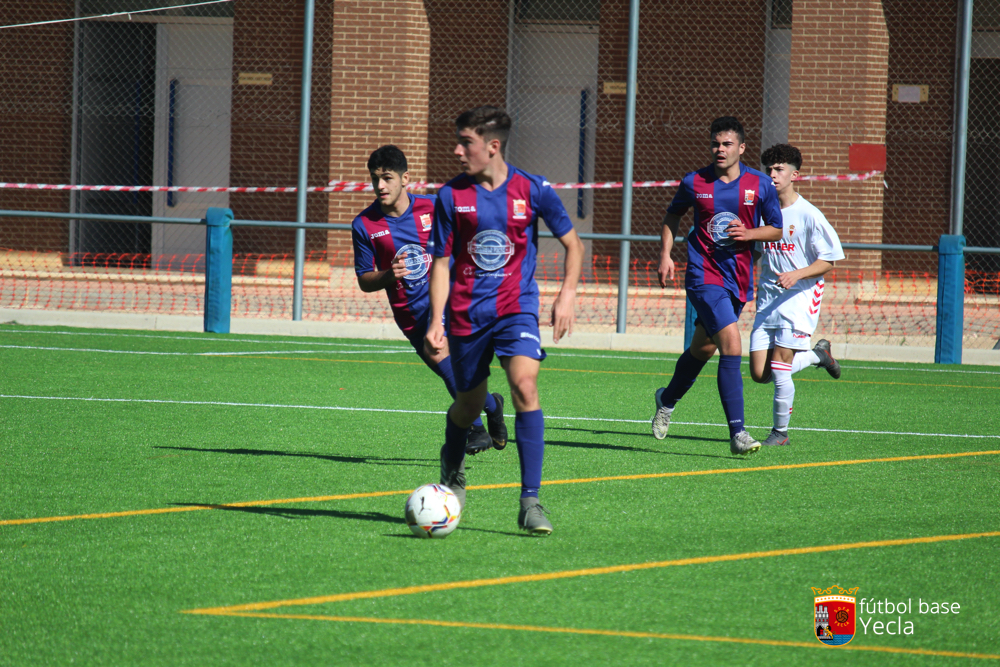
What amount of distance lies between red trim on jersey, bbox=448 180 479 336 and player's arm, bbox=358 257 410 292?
1414 millimetres

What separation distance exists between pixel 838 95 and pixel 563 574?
1378cm

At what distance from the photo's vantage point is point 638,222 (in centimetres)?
1903

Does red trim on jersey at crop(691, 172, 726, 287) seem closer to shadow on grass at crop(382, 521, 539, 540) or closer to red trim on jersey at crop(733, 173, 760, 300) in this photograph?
red trim on jersey at crop(733, 173, 760, 300)

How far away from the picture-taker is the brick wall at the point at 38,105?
777 inches

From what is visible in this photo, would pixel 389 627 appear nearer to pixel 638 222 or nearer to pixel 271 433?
pixel 271 433

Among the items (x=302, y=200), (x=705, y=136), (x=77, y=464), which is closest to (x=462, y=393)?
(x=77, y=464)

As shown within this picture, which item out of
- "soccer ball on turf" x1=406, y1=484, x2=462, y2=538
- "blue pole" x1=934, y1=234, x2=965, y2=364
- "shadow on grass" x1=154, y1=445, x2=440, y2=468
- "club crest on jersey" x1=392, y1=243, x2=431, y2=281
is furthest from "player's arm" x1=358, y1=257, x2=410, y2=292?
"blue pole" x1=934, y1=234, x2=965, y2=364

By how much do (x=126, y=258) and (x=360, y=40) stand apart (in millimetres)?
5328

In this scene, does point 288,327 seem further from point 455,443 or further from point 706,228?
point 455,443

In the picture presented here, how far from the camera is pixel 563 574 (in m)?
4.54

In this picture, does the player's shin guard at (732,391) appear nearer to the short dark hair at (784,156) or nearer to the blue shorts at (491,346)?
the short dark hair at (784,156)

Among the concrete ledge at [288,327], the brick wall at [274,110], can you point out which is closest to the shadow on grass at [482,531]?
the concrete ledge at [288,327]

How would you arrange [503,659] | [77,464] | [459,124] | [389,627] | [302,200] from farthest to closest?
[302,200], [77,464], [459,124], [389,627], [503,659]

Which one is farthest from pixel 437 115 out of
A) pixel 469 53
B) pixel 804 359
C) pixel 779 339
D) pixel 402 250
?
pixel 402 250
